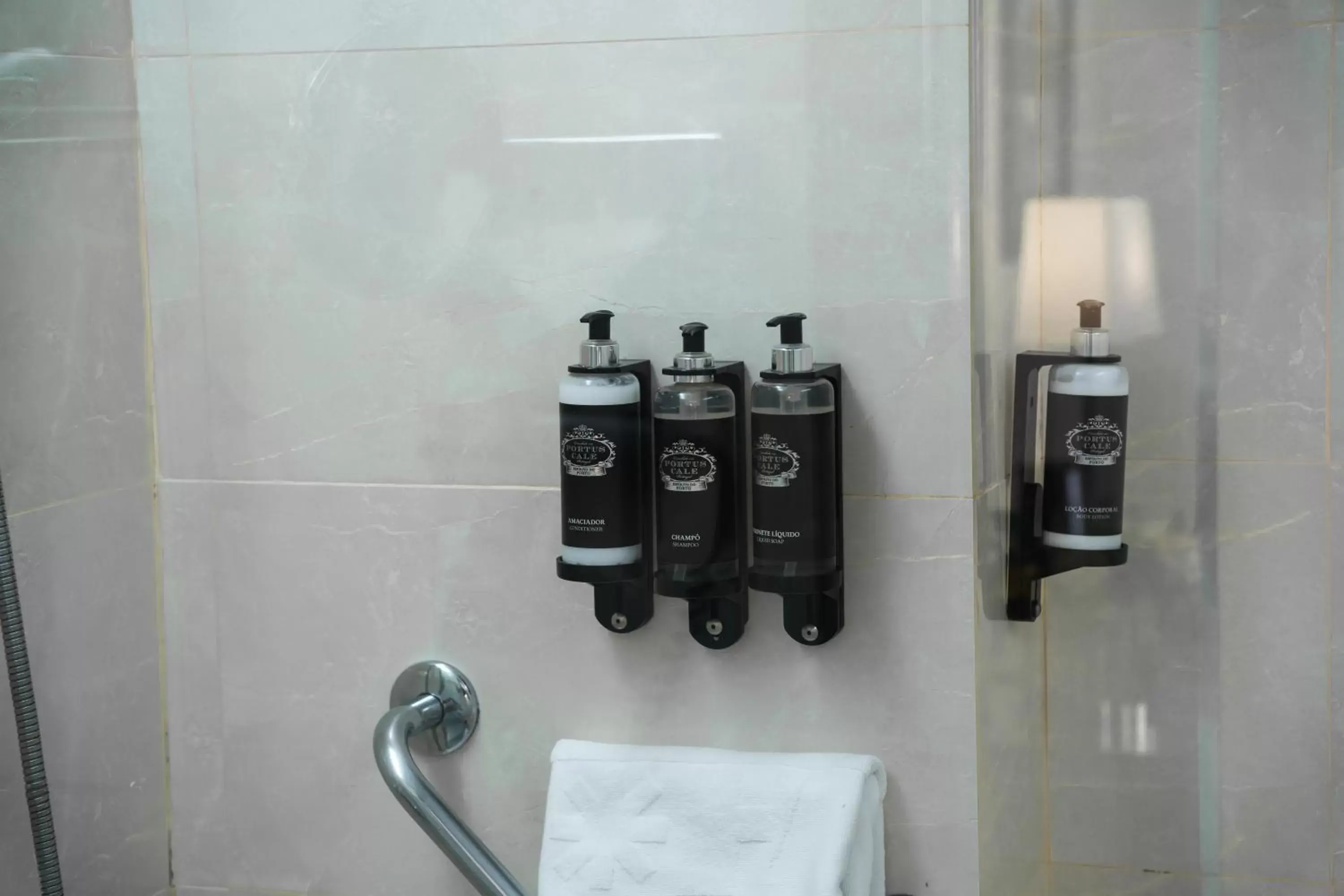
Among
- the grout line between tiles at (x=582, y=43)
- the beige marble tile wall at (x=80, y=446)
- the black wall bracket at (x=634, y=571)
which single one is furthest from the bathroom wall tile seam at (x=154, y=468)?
the black wall bracket at (x=634, y=571)

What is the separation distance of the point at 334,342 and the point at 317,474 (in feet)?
0.41

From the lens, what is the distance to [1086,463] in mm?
1066

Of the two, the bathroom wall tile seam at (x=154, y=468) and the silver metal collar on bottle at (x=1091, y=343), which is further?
the bathroom wall tile seam at (x=154, y=468)

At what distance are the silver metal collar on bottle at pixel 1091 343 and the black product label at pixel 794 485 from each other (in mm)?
228

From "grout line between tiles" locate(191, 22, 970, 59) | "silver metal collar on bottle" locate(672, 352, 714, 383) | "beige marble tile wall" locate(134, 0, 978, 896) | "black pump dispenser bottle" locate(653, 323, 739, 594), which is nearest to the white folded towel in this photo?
"beige marble tile wall" locate(134, 0, 978, 896)

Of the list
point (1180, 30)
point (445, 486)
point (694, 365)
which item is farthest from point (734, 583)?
point (1180, 30)

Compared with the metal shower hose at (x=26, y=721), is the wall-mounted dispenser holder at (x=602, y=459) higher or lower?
higher

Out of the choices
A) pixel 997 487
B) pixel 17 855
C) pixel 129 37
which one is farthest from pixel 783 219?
pixel 17 855

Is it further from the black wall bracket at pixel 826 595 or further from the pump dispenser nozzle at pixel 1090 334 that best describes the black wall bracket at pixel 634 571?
the pump dispenser nozzle at pixel 1090 334

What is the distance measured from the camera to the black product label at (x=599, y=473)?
1.03 m

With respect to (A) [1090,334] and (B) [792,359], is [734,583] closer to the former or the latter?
(B) [792,359]

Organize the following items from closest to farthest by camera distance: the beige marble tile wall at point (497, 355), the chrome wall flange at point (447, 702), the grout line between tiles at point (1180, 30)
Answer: the grout line between tiles at point (1180, 30) < the beige marble tile wall at point (497, 355) < the chrome wall flange at point (447, 702)

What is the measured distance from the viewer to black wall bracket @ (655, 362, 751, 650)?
1046 millimetres

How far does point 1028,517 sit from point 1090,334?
6.6 inches
